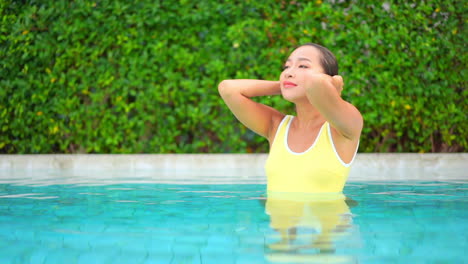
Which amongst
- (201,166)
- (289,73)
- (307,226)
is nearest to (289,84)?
(289,73)

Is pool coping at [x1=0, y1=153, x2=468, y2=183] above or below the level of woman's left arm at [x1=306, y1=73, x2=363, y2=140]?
below

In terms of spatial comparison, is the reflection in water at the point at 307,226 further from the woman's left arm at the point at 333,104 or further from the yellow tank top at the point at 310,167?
the woman's left arm at the point at 333,104

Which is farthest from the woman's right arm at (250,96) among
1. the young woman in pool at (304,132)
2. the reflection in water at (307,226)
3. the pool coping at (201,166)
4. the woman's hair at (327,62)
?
the pool coping at (201,166)

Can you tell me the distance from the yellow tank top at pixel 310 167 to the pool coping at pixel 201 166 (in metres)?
2.43

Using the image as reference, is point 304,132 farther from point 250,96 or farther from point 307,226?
point 307,226

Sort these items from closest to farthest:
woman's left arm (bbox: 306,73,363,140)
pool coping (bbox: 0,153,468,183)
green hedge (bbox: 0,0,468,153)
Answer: woman's left arm (bbox: 306,73,363,140) < pool coping (bbox: 0,153,468,183) < green hedge (bbox: 0,0,468,153)

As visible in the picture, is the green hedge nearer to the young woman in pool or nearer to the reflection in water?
the young woman in pool

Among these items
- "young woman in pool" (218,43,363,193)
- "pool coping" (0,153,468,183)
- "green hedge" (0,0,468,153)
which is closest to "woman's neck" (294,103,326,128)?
"young woman in pool" (218,43,363,193)

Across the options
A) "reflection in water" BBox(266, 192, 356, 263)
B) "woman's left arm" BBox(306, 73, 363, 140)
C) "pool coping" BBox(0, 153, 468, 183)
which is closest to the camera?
"reflection in water" BBox(266, 192, 356, 263)

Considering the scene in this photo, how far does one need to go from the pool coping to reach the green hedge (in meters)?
0.87

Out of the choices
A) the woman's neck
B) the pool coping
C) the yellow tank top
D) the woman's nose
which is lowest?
the pool coping

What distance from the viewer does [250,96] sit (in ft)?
13.8

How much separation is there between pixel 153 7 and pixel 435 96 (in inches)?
137

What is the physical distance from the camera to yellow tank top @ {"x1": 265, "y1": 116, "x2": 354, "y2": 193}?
3.90 metres
